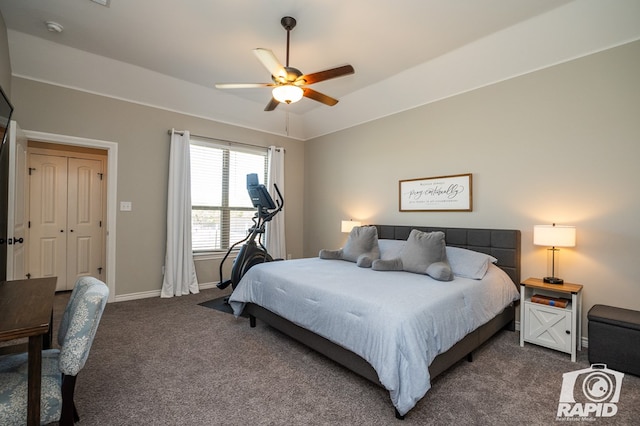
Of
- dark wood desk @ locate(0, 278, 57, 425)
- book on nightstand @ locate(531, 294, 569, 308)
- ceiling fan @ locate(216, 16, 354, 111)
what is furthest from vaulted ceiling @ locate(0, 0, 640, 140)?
dark wood desk @ locate(0, 278, 57, 425)

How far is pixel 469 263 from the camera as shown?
118 inches

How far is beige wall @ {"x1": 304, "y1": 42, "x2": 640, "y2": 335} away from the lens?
2.70m

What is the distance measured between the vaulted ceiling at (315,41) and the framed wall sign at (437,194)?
43.2 inches

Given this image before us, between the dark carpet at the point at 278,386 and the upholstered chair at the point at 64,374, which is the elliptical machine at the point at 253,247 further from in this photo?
the upholstered chair at the point at 64,374

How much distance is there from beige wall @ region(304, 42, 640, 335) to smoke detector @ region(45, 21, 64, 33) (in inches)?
151

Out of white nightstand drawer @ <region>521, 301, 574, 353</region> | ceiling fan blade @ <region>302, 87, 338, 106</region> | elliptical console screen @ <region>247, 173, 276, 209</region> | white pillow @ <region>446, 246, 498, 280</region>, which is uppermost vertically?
ceiling fan blade @ <region>302, 87, 338, 106</region>

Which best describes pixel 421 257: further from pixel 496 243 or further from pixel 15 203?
pixel 15 203

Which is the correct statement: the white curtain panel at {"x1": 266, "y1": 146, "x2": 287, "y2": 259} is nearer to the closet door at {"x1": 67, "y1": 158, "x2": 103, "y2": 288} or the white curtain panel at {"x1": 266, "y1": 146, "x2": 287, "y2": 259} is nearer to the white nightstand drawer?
the closet door at {"x1": 67, "y1": 158, "x2": 103, "y2": 288}

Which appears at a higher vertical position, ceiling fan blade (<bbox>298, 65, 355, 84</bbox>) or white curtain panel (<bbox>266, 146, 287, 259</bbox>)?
ceiling fan blade (<bbox>298, 65, 355, 84</bbox>)

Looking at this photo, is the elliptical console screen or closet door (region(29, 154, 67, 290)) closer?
the elliptical console screen

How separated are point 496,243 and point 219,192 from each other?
4133 millimetres

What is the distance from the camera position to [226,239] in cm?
522

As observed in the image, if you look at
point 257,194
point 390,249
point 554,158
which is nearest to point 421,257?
point 390,249

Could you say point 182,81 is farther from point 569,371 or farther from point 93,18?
point 569,371
